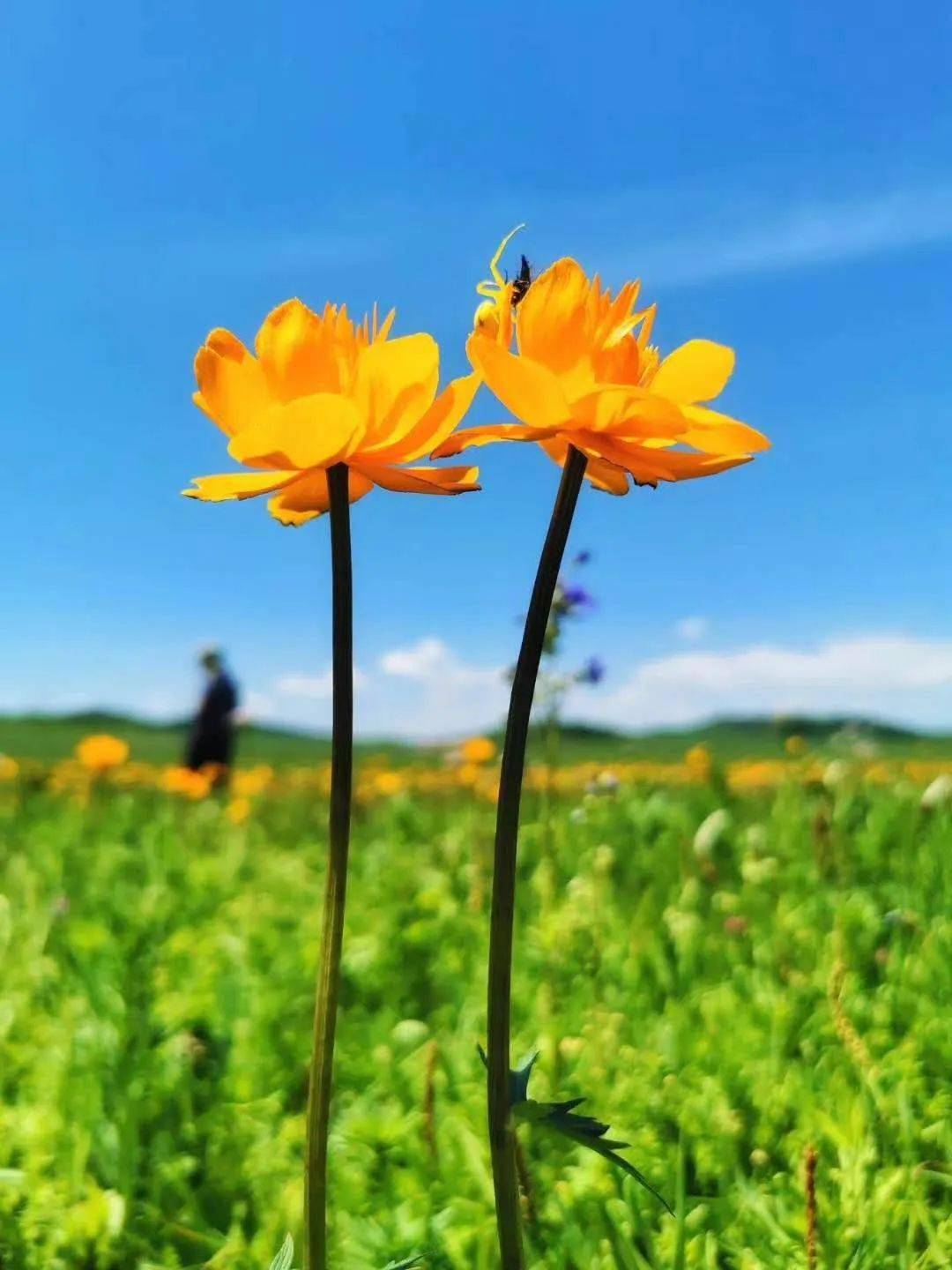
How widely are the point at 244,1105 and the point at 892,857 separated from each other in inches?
78.0

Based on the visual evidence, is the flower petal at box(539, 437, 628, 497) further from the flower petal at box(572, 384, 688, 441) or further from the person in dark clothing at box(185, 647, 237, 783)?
the person in dark clothing at box(185, 647, 237, 783)

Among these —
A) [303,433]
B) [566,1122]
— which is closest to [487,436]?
[303,433]

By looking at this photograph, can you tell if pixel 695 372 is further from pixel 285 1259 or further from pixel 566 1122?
pixel 285 1259

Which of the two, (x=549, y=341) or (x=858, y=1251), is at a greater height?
(x=549, y=341)

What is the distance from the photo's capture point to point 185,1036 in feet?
7.72

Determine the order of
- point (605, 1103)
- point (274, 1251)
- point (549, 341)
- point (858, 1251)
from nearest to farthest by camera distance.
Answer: point (549, 341)
point (858, 1251)
point (274, 1251)
point (605, 1103)

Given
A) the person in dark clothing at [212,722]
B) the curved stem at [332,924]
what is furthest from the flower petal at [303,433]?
the person in dark clothing at [212,722]

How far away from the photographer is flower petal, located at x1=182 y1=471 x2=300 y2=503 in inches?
43.7

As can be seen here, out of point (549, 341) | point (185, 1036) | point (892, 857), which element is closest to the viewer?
point (549, 341)

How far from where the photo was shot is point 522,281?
116 cm

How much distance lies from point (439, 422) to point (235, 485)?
0.20 m

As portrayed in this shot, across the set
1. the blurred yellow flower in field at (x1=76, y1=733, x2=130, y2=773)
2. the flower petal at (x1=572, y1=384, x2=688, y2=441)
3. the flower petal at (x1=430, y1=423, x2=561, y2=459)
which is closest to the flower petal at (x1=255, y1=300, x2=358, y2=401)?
the flower petal at (x1=430, y1=423, x2=561, y2=459)

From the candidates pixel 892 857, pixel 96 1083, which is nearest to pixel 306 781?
pixel 892 857

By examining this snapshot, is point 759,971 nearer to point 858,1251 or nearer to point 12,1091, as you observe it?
point 858,1251
